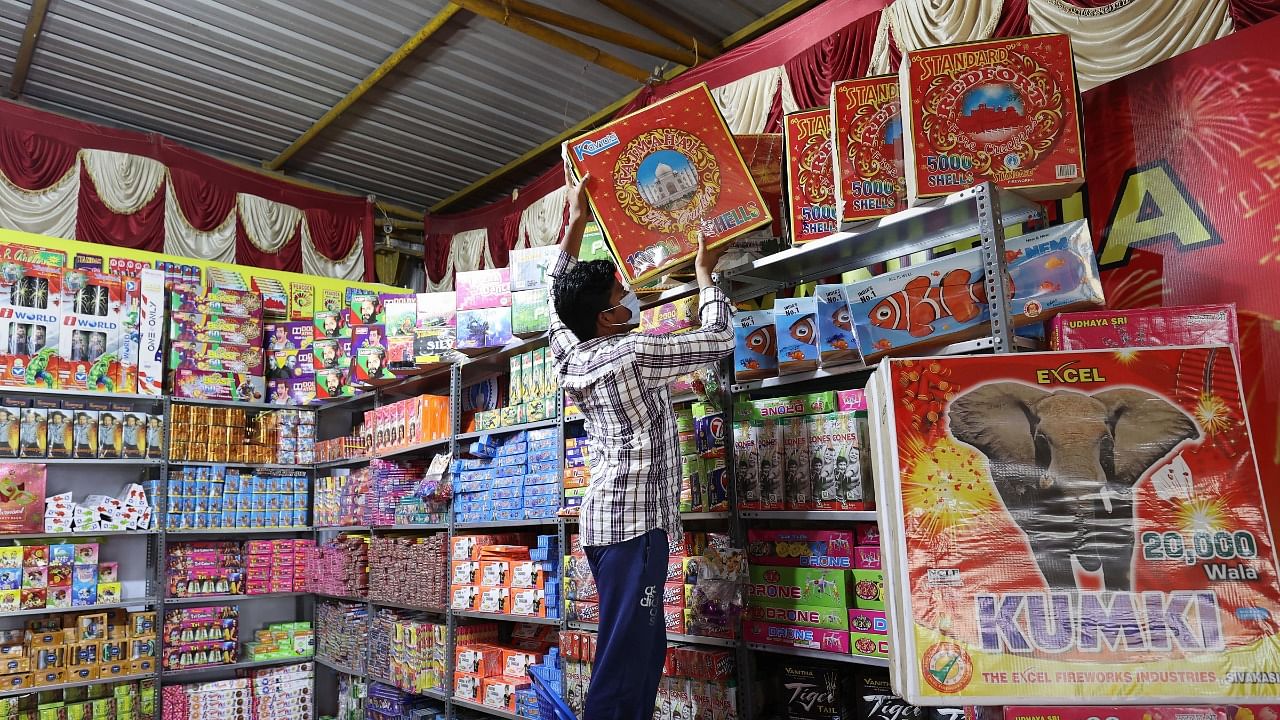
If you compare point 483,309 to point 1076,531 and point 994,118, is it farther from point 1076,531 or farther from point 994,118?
point 1076,531

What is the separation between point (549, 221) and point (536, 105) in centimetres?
98

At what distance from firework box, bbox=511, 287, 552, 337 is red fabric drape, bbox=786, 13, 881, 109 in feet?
6.18

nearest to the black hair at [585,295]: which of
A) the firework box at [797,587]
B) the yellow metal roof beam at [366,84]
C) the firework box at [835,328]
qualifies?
the firework box at [835,328]

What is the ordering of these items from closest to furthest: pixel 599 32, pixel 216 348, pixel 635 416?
pixel 635 416 → pixel 599 32 → pixel 216 348

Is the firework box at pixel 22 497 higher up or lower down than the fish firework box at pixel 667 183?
lower down

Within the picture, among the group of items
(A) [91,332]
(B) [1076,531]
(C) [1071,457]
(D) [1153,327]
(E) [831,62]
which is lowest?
(B) [1076,531]

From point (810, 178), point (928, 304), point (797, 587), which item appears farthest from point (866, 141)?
point (797, 587)

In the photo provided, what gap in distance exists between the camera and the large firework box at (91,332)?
223 inches

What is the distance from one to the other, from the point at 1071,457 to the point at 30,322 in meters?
6.38

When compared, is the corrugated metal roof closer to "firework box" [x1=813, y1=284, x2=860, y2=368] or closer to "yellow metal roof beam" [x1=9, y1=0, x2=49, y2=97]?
"yellow metal roof beam" [x1=9, y1=0, x2=49, y2=97]

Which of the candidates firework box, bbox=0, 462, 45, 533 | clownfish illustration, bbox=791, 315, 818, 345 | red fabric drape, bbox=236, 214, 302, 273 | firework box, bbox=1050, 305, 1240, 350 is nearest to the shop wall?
firework box, bbox=1050, 305, 1240, 350

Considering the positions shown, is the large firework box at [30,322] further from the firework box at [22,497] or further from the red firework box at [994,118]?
the red firework box at [994,118]

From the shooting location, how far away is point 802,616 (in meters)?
2.65

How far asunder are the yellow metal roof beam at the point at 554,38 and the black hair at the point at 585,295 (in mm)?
3249
